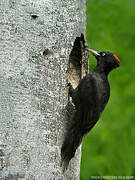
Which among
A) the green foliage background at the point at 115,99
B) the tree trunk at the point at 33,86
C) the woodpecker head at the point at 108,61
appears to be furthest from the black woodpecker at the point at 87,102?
the green foliage background at the point at 115,99

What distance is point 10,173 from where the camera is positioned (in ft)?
10.6

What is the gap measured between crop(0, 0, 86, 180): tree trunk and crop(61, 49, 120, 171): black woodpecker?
0.14 metres

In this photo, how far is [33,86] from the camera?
3.49 metres

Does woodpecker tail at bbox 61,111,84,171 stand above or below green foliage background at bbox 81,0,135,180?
below

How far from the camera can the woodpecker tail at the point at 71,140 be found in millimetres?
3740

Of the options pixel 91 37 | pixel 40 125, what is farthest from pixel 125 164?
pixel 40 125

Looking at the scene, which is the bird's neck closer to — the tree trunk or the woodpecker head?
the woodpecker head

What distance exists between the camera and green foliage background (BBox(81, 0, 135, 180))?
5.80 meters

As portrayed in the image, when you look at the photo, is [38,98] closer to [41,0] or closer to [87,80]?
[41,0]

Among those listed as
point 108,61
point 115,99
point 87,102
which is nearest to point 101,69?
point 108,61

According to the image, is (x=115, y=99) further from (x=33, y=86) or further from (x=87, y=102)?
(x=33, y=86)

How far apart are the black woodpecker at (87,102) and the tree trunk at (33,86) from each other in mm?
140

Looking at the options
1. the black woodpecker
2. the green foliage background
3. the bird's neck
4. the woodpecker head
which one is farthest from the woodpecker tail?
the green foliage background

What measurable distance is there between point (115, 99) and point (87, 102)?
1719mm
